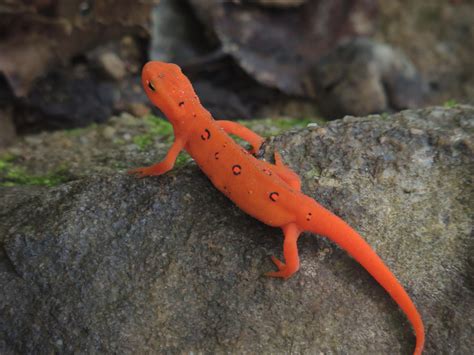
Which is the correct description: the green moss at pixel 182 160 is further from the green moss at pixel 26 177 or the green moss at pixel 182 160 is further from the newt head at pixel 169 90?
the green moss at pixel 26 177

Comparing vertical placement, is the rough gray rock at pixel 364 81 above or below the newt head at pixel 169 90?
below

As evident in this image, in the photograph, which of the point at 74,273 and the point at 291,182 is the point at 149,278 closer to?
the point at 74,273

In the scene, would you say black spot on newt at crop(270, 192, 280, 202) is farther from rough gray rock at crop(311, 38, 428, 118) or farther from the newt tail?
rough gray rock at crop(311, 38, 428, 118)

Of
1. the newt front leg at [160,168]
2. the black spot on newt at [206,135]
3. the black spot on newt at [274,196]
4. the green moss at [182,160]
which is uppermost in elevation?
the black spot on newt at [206,135]

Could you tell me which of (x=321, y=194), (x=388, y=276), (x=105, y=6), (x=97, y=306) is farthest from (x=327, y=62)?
(x=97, y=306)

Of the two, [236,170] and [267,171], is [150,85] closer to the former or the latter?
[236,170]

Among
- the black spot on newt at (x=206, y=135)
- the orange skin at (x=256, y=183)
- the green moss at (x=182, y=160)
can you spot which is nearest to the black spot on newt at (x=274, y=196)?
the orange skin at (x=256, y=183)
